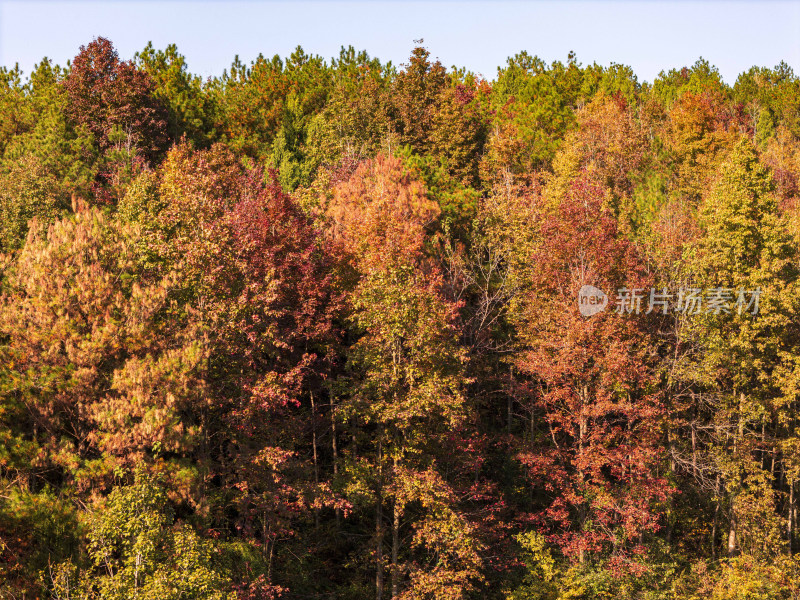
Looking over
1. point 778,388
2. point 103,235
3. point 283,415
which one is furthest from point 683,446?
point 103,235

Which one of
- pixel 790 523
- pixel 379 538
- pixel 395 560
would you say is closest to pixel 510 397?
pixel 379 538

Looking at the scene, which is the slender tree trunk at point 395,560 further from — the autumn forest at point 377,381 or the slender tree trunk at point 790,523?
the slender tree trunk at point 790,523

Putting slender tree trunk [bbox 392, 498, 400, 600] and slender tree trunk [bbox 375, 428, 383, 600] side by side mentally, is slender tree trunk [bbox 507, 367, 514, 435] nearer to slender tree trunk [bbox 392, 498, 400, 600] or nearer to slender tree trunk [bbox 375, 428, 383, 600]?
slender tree trunk [bbox 375, 428, 383, 600]

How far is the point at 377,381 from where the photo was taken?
24.5m

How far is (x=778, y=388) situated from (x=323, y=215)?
20936 mm

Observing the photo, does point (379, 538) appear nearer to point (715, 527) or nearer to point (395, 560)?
point (395, 560)

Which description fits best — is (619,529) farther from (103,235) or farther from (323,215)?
(103,235)

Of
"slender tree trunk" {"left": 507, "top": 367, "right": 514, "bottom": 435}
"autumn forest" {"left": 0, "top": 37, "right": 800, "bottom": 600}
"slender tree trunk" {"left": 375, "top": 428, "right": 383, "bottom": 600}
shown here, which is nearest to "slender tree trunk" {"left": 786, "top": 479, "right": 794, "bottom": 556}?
"autumn forest" {"left": 0, "top": 37, "right": 800, "bottom": 600}

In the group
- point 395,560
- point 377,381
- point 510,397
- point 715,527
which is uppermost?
point 377,381

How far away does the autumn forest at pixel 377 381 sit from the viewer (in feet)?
58.0

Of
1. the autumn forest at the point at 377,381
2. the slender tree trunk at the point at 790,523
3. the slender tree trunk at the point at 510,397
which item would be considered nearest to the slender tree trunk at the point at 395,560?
the autumn forest at the point at 377,381

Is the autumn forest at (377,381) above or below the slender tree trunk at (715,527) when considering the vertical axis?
above

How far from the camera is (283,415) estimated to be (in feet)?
80.8

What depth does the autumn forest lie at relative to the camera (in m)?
17.7
